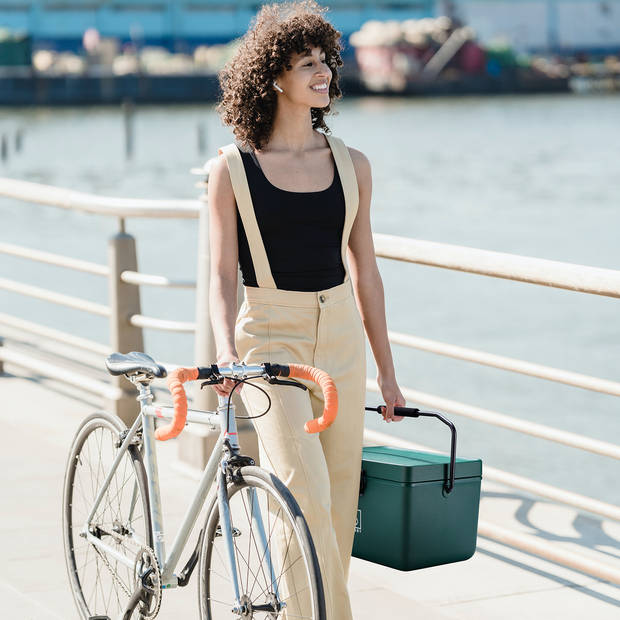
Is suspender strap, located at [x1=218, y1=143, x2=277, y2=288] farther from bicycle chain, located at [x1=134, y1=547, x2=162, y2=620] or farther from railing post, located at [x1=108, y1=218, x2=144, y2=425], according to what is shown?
railing post, located at [x1=108, y1=218, x2=144, y2=425]

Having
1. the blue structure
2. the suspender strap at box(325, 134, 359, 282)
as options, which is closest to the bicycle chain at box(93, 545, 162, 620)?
the suspender strap at box(325, 134, 359, 282)

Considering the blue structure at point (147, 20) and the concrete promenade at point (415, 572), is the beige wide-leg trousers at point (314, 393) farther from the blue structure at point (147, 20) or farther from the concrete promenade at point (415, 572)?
the blue structure at point (147, 20)

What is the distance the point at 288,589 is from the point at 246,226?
0.86 m

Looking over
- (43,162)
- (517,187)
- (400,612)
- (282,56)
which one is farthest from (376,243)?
(43,162)

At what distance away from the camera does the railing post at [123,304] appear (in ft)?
20.4

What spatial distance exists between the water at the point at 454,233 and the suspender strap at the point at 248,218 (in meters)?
8.81

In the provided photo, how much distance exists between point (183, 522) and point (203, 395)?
8.10 ft

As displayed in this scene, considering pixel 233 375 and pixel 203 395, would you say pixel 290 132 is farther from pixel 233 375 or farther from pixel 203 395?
pixel 203 395

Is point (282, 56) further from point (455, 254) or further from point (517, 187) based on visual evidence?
point (517, 187)

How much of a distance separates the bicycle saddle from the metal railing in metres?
1.37

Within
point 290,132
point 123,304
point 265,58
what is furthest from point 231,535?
point 123,304

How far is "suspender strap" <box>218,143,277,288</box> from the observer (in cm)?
315

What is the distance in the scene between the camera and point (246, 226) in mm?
3156

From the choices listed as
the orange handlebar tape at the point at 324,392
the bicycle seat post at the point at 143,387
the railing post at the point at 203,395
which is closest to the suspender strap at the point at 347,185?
the orange handlebar tape at the point at 324,392
